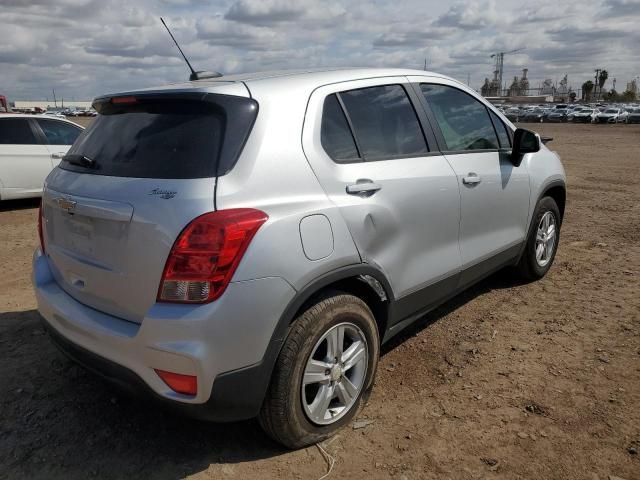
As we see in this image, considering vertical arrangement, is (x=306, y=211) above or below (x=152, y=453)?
above

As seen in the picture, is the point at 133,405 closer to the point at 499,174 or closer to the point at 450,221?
the point at 450,221

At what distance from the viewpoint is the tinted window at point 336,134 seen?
2729mm

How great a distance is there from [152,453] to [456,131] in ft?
8.83

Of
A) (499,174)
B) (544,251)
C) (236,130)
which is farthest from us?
(544,251)

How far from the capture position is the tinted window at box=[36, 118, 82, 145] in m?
9.27

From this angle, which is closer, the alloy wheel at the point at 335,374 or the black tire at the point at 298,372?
the black tire at the point at 298,372

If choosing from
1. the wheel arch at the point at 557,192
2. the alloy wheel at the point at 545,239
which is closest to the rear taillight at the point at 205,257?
the wheel arch at the point at 557,192

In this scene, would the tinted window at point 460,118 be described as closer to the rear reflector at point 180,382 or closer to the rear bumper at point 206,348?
the rear bumper at point 206,348

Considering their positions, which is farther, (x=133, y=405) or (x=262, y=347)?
(x=133, y=405)

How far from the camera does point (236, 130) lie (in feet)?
7.89

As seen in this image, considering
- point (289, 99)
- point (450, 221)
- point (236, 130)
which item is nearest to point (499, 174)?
point (450, 221)

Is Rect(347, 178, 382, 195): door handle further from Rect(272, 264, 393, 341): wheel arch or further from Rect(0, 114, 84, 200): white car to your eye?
Rect(0, 114, 84, 200): white car

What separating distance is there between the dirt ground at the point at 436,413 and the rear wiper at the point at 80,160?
1.30 m

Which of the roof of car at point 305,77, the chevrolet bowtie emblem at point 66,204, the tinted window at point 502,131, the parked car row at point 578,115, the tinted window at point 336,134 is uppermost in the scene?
the roof of car at point 305,77
